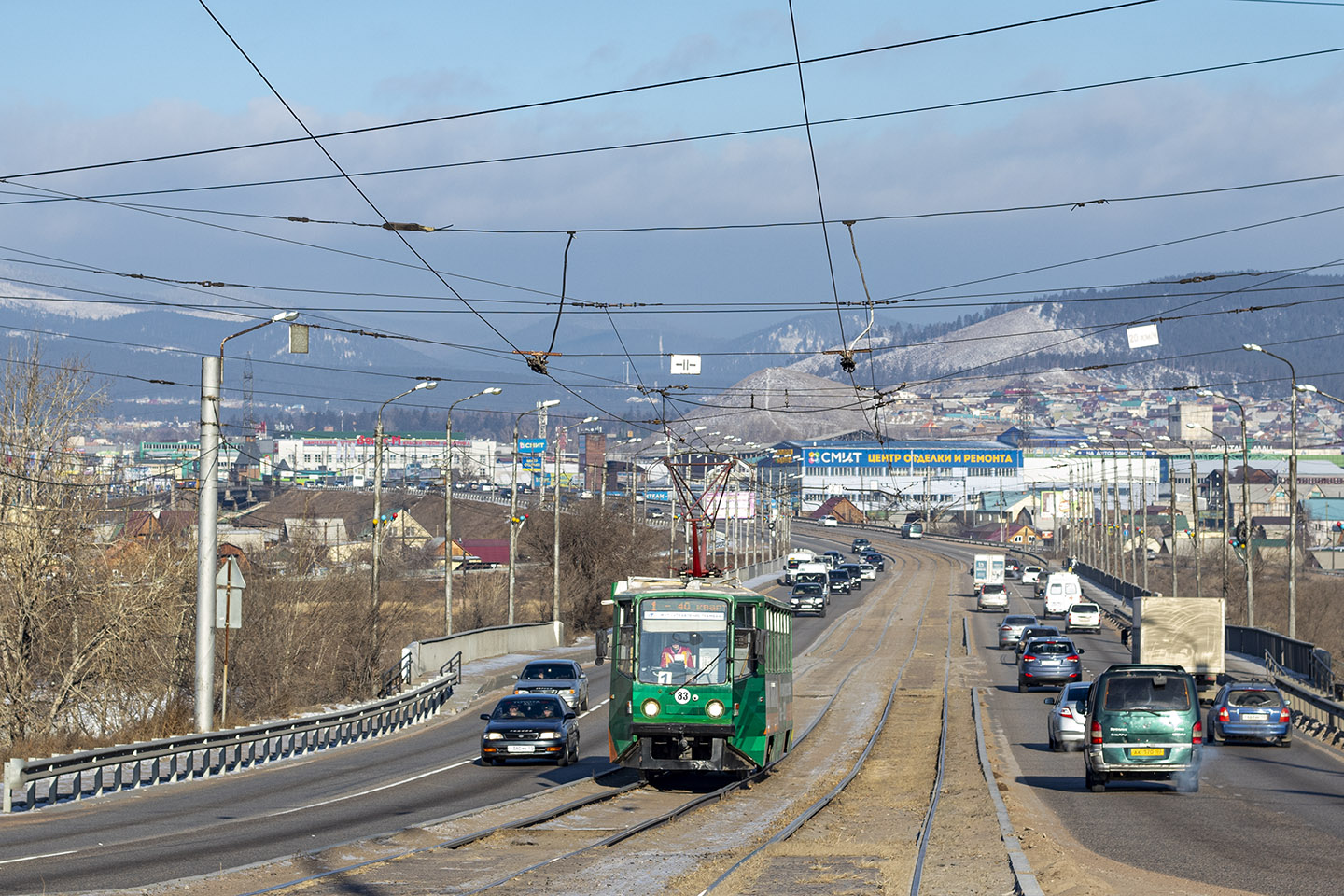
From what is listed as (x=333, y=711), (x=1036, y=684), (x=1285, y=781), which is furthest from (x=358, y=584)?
(x=1285, y=781)

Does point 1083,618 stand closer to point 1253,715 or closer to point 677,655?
point 1253,715

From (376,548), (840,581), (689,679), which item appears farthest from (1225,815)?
(840,581)

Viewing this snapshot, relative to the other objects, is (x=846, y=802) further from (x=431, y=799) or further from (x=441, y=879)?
(x=441, y=879)

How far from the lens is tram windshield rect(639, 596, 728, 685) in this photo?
23672 millimetres

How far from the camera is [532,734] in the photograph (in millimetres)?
29828

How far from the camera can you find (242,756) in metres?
30.3

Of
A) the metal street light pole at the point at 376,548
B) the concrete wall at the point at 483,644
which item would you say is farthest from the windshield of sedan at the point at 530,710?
the concrete wall at the point at 483,644

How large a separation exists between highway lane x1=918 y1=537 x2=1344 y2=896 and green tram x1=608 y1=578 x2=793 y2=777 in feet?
16.5

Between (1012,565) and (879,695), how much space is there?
8325cm

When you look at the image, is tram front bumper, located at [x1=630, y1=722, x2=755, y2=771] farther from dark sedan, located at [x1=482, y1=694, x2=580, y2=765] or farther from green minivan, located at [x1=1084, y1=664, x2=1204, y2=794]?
dark sedan, located at [x1=482, y1=694, x2=580, y2=765]

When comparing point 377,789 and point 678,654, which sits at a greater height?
point 678,654

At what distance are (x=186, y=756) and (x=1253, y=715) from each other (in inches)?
932

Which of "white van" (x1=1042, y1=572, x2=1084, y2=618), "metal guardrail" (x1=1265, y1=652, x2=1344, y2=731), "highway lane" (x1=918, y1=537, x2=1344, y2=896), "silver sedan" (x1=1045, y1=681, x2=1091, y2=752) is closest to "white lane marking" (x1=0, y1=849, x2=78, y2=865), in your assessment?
"highway lane" (x1=918, y1=537, x2=1344, y2=896)

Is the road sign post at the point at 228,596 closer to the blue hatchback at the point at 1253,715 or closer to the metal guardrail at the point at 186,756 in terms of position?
the metal guardrail at the point at 186,756
